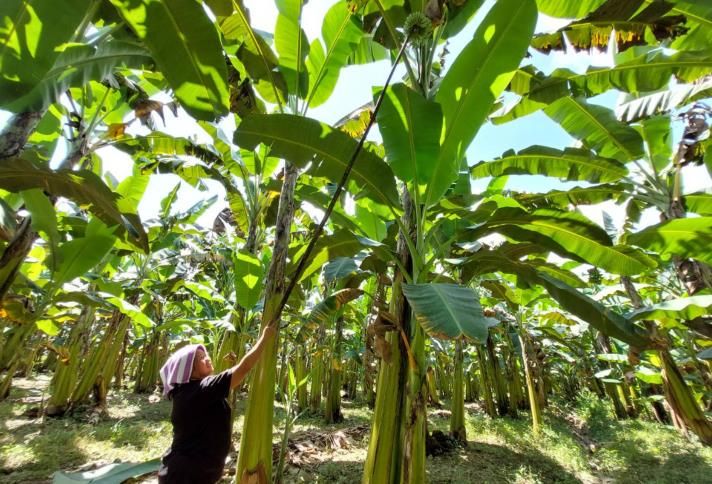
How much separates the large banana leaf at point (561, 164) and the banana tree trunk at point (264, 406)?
8.57 ft

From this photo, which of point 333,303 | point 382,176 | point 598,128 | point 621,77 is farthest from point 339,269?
point 621,77

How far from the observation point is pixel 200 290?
5.82 metres

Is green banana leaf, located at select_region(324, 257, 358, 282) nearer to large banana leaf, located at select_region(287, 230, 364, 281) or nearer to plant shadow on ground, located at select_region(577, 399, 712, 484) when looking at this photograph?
large banana leaf, located at select_region(287, 230, 364, 281)

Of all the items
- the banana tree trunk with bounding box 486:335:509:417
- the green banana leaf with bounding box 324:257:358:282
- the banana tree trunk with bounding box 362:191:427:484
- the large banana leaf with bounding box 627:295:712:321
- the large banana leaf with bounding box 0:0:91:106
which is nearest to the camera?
the large banana leaf with bounding box 0:0:91:106

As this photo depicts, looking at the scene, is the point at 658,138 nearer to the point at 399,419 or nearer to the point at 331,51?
the point at 331,51

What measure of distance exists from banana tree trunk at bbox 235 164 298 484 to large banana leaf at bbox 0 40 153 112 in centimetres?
181

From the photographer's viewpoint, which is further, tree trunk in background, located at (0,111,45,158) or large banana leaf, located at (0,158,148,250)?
tree trunk in background, located at (0,111,45,158)

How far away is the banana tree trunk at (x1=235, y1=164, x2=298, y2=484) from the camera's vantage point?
2.40 metres

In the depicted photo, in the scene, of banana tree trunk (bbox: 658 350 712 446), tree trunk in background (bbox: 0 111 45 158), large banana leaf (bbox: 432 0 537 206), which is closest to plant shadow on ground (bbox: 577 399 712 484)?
banana tree trunk (bbox: 658 350 712 446)

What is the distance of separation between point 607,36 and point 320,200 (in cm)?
328

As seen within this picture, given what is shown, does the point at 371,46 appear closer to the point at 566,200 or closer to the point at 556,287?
the point at 566,200

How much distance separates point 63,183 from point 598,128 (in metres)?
4.78

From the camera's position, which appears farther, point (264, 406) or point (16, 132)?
point (264, 406)

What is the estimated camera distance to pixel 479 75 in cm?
222
